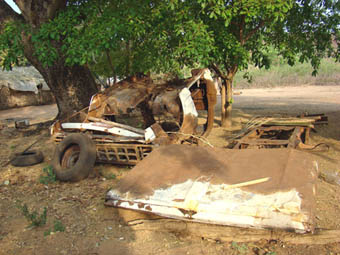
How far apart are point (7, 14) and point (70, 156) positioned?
5.61m

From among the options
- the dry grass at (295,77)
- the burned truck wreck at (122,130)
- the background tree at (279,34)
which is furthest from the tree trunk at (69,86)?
the dry grass at (295,77)

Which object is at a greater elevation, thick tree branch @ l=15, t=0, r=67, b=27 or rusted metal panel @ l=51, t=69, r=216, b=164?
thick tree branch @ l=15, t=0, r=67, b=27

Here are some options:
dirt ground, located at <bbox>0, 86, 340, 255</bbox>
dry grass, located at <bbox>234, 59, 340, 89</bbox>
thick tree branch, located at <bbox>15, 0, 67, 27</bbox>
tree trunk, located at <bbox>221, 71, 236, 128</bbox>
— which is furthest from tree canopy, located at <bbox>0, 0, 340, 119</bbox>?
dry grass, located at <bbox>234, 59, 340, 89</bbox>

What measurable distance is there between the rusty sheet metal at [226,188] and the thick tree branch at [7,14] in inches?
272

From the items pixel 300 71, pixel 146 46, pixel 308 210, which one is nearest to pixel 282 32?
pixel 146 46

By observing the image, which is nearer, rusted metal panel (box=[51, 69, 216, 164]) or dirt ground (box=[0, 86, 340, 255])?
dirt ground (box=[0, 86, 340, 255])

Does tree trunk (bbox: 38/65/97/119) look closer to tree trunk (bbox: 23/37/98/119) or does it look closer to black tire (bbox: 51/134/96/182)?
tree trunk (bbox: 23/37/98/119)

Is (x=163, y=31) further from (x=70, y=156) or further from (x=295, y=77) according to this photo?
(x=295, y=77)

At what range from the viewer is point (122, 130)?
526cm

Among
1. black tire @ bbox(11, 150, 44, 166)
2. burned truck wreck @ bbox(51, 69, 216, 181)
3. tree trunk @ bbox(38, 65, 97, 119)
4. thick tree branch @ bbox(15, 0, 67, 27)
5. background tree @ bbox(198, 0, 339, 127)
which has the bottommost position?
black tire @ bbox(11, 150, 44, 166)

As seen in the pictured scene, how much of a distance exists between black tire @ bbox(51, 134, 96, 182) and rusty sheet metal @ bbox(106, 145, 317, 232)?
4.47 feet

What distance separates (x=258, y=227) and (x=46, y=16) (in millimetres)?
7329

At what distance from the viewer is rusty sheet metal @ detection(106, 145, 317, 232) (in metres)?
2.77

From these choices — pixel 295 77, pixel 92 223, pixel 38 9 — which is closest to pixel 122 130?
pixel 92 223
